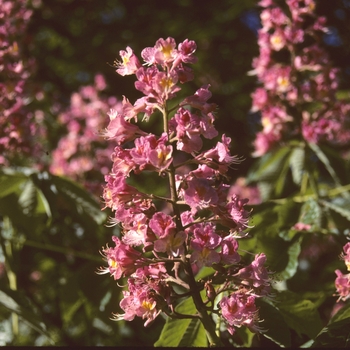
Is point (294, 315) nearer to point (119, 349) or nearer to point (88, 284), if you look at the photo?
point (119, 349)

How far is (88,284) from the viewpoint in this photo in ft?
7.48

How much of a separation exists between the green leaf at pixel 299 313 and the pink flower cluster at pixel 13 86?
1535 mm

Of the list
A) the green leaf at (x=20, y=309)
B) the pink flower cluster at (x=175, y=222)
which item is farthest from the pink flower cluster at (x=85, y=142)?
the pink flower cluster at (x=175, y=222)

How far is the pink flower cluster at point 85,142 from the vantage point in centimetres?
338

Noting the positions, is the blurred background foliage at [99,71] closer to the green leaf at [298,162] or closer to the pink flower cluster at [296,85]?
the green leaf at [298,162]

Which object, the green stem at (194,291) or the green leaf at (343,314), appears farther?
the green leaf at (343,314)

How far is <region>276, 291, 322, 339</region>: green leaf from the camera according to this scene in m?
1.61

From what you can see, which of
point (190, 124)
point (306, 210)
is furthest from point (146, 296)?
point (306, 210)

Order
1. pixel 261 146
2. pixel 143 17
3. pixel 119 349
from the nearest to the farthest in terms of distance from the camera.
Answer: pixel 119 349 → pixel 261 146 → pixel 143 17

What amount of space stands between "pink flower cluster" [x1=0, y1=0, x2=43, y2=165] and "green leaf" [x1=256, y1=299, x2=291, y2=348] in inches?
60.1

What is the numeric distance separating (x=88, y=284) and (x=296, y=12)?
1.69m

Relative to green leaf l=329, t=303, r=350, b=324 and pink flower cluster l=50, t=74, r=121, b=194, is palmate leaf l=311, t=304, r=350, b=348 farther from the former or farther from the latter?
pink flower cluster l=50, t=74, r=121, b=194

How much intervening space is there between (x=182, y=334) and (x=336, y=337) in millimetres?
447

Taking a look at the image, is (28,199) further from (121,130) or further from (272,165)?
(272,165)
